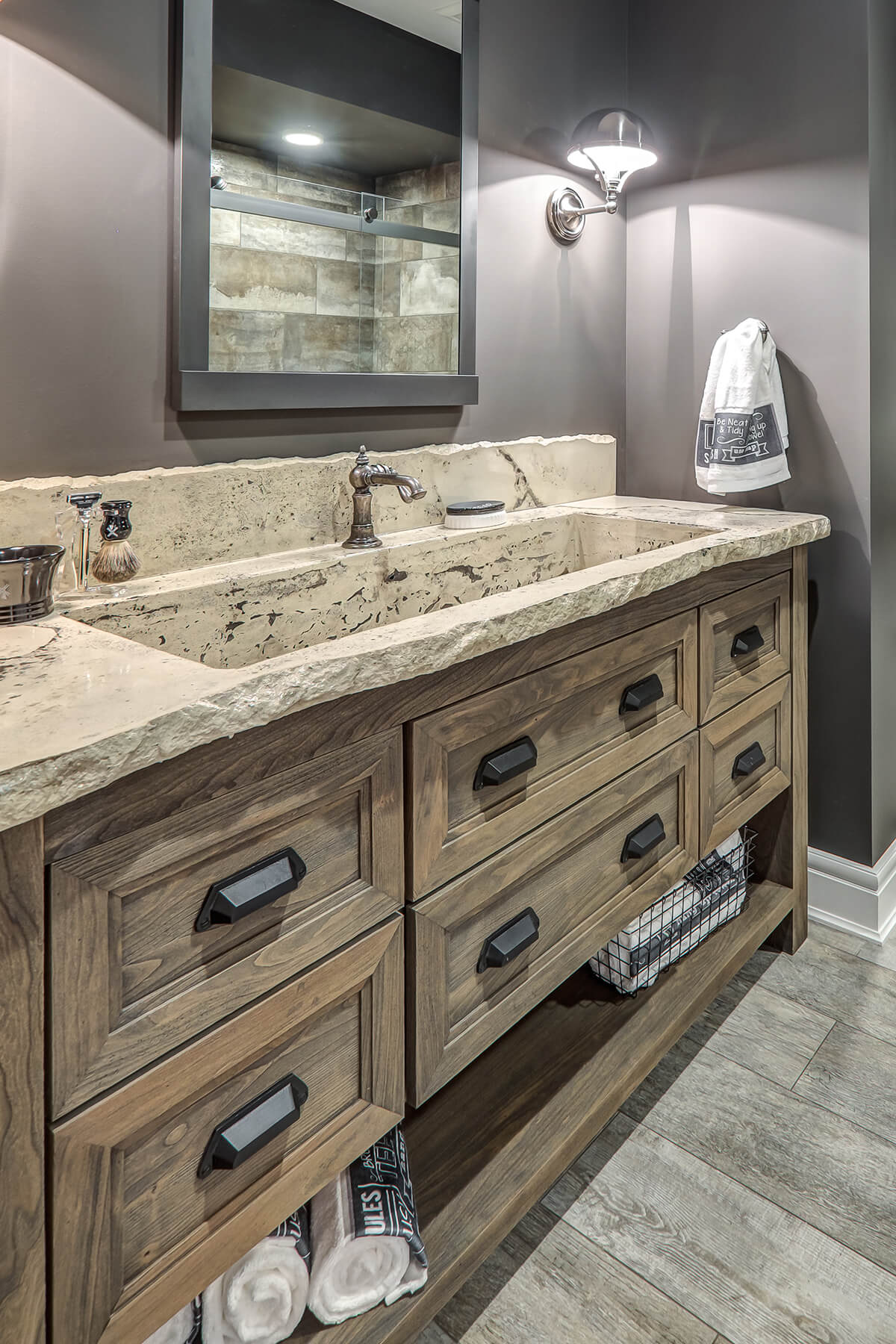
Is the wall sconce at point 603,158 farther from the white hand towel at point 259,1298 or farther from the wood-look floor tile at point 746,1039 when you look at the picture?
the white hand towel at point 259,1298

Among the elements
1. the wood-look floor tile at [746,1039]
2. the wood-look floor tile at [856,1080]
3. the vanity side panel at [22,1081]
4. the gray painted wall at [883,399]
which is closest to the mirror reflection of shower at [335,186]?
the gray painted wall at [883,399]

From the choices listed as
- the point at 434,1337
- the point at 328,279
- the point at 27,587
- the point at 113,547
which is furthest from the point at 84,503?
the point at 434,1337

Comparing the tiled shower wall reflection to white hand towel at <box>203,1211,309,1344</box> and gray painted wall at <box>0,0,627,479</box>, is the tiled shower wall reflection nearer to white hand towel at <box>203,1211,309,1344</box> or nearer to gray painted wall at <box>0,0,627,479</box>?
gray painted wall at <box>0,0,627,479</box>

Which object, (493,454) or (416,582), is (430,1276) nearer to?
(416,582)

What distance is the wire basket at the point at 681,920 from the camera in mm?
1582

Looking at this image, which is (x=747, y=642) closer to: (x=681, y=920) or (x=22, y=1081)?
(x=681, y=920)

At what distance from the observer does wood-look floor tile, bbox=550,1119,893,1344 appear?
1151 mm

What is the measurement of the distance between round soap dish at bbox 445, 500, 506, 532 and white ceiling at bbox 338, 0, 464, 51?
85 cm

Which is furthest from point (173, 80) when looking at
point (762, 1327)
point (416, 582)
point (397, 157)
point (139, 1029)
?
point (762, 1327)

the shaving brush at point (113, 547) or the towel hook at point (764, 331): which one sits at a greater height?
the towel hook at point (764, 331)

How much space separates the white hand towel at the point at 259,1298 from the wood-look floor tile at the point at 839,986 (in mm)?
1187

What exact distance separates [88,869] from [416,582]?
942mm

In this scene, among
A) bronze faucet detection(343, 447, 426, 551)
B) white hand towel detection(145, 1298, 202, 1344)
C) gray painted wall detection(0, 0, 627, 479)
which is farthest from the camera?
bronze faucet detection(343, 447, 426, 551)

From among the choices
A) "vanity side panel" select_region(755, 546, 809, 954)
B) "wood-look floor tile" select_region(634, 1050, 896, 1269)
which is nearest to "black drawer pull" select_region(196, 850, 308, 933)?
"wood-look floor tile" select_region(634, 1050, 896, 1269)
